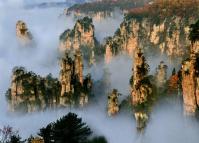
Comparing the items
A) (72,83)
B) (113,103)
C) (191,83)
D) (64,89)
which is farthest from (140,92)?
(64,89)

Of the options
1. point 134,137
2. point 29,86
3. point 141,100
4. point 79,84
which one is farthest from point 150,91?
point 29,86

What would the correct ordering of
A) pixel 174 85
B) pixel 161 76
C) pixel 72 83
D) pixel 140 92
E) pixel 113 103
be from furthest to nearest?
pixel 72 83 < pixel 161 76 < pixel 113 103 < pixel 174 85 < pixel 140 92

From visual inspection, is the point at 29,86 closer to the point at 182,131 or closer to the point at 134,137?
the point at 134,137

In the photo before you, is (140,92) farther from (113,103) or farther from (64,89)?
(64,89)

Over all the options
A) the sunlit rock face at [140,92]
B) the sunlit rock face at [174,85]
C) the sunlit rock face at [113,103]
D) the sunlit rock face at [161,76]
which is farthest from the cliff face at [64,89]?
the sunlit rock face at [174,85]

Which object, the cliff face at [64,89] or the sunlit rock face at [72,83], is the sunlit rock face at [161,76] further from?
the cliff face at [64,89]

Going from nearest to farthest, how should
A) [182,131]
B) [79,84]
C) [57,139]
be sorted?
[57,139], [182,131], [79,84]
